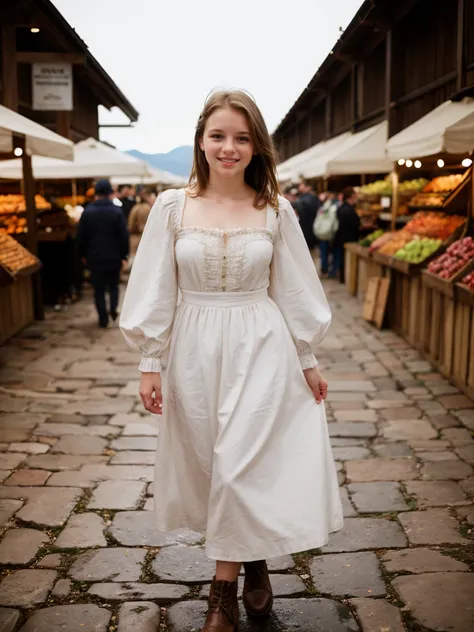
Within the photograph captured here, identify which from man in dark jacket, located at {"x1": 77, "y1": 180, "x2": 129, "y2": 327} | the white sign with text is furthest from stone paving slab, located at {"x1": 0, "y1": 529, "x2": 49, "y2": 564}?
the white sign with text

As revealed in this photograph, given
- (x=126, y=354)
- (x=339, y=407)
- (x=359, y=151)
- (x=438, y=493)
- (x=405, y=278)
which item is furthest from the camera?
(x=359, y=151)

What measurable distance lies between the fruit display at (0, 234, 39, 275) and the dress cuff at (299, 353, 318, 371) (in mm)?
5981

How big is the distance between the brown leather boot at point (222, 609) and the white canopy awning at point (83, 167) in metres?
9.20

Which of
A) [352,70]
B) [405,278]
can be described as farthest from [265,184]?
[352,70]

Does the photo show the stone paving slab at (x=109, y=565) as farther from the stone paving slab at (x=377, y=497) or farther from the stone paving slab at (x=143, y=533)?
the stone paving slab at (x=377, y=497)

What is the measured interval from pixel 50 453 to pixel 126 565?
1.79 meters

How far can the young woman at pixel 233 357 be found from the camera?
2.73m

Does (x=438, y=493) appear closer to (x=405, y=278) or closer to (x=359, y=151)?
(x=405, y=278)

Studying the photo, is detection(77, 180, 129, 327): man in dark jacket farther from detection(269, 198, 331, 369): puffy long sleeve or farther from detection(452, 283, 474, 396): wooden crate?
detection(269, 198, 331, 369): puffy long sleeve

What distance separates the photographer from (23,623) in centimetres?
298

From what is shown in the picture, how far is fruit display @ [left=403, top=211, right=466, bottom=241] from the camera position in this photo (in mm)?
9055

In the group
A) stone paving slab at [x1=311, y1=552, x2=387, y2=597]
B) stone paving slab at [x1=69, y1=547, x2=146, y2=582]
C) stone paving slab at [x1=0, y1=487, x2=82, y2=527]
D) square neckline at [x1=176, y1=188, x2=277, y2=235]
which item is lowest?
stone paving slab at [x1=0, y1=487, x2=82, y2=527]

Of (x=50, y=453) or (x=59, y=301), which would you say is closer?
(x=50, y=453)

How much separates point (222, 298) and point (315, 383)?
501 millimetres
